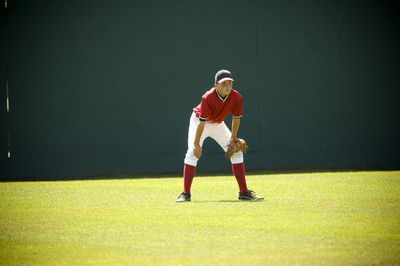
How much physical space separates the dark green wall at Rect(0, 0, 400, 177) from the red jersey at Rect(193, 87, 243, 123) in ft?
14.7

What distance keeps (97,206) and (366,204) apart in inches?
126

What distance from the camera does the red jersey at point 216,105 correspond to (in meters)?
7.78

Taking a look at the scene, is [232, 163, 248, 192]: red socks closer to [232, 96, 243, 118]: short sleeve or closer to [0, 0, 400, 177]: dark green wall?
[232, 96, 243, 118]: short sleeve

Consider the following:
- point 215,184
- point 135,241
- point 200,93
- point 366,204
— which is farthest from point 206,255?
point 200,93

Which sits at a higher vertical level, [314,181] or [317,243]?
[317,243]

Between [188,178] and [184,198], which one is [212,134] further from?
[184,198]

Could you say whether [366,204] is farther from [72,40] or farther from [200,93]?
[72,40]

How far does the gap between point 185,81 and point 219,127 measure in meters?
4.44

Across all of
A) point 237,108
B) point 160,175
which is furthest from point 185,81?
point 237,108

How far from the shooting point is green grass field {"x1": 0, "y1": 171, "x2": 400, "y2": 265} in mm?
4734

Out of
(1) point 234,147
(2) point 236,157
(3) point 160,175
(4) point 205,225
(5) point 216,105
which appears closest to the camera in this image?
(4) point 205,225

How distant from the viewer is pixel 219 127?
8.22 m

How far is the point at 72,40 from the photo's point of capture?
12.2 metres

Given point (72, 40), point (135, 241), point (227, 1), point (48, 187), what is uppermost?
point (227, 1)
